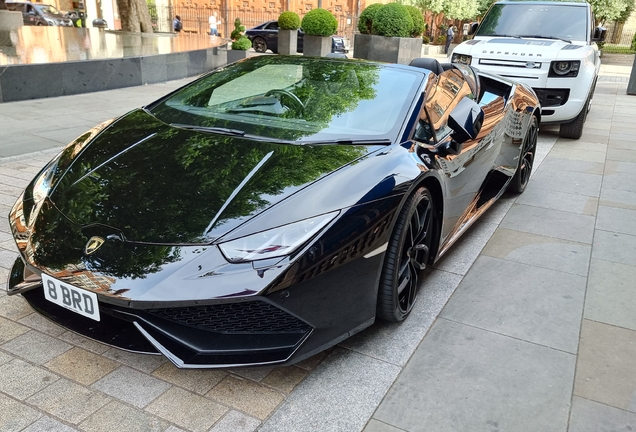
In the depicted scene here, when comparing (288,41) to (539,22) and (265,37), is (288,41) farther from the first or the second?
(539,22)

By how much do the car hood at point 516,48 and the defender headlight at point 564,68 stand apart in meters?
0.11

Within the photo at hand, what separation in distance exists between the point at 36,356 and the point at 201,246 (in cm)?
103

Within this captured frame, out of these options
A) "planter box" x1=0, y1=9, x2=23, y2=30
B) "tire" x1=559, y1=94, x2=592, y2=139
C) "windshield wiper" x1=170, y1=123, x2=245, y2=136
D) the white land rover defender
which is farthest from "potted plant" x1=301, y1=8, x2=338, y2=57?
"windshield wiper" x1=170, y1=123, x2=245, y2=136

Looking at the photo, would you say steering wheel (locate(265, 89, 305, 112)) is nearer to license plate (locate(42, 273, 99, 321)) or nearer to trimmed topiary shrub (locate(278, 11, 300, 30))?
license plate (locate(42, 273, 99, 321))

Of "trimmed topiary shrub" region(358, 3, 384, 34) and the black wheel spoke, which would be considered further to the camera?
"trimmed topiary shrub" region(358, 3, 384, 34)

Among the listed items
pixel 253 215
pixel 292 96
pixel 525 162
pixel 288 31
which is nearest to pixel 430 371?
pixel 253 215

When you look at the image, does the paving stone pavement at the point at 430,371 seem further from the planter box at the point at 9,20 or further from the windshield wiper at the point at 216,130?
the planter box at the point at 9,20

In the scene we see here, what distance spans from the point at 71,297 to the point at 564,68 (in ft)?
23.7

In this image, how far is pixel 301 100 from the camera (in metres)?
3.37

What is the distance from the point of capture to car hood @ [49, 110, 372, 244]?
235cm

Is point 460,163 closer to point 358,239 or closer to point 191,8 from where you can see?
point 358,239

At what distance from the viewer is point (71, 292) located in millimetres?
2256

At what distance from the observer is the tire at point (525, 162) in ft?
17.3

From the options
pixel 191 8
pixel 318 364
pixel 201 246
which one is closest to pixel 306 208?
pixel 201 246
